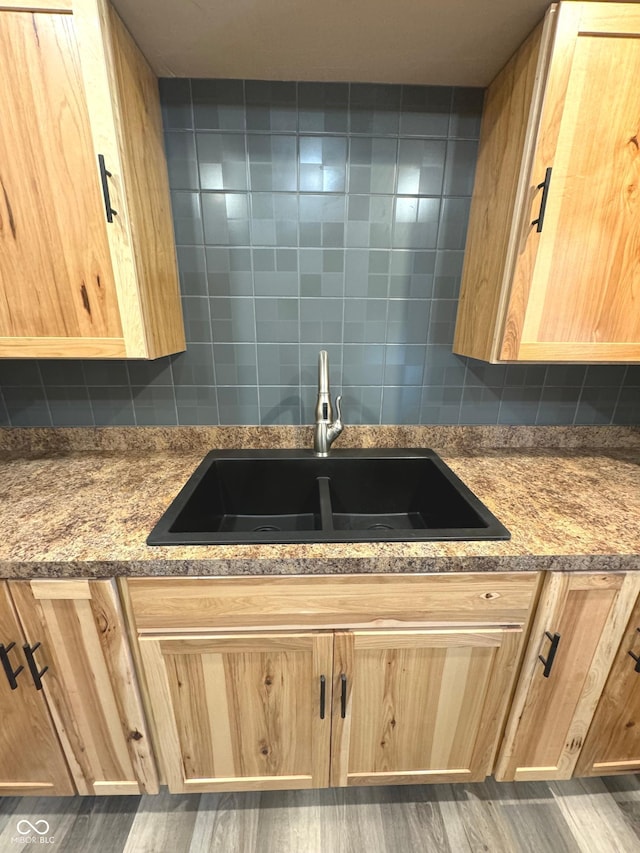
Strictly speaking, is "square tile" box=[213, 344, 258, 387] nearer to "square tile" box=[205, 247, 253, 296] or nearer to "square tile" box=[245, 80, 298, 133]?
"square tile" box=[205, 247, 253, 296]

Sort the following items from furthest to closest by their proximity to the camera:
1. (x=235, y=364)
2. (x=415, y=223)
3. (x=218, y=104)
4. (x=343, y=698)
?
1. (x=235, y=364)
2. (x=415, y=223)
3. (x=218, y=104)
4. (x=343, y=698)

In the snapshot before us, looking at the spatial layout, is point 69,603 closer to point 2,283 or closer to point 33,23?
point 2,283

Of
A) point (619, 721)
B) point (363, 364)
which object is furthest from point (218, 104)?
point (619, 721)

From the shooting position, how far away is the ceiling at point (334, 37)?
0.75 metres

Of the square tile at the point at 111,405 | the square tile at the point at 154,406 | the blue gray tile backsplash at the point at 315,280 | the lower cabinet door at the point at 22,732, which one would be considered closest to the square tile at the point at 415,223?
the blue gray tile backsplash at the point at 315,280

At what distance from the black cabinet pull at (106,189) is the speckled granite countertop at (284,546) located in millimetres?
687

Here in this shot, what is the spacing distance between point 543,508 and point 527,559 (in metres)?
0.23

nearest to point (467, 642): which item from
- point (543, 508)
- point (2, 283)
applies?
point (543, 508)

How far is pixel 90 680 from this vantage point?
0.85m

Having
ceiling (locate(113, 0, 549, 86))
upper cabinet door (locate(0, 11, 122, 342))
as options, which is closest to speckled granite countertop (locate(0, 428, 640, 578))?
upper cabinet door (locate(0, 11, 122, 342))

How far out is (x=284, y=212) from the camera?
1.09 metres

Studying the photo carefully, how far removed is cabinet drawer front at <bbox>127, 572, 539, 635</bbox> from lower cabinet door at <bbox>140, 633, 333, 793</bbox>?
0.18 ft

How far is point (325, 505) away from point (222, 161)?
41.4 inches

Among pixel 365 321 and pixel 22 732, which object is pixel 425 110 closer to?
pixel 365 321
